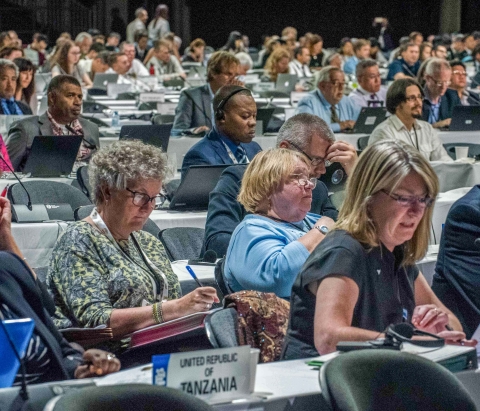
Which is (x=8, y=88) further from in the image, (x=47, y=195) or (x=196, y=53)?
(x=196, y=53)

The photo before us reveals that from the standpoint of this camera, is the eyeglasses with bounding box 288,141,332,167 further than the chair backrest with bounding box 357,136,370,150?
No

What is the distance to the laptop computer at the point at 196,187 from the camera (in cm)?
505

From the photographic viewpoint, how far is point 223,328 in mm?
2857

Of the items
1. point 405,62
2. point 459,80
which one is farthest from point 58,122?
point 405,62

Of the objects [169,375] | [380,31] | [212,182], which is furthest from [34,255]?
[380,31]

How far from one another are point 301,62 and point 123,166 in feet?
47.1

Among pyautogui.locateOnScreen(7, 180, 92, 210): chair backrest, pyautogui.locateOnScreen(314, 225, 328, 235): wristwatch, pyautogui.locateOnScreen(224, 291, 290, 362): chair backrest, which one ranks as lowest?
pyautogui.locateOnScreen(7, 180, 92, 210): chair backrest

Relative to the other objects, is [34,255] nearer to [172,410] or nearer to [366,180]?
[366,180]

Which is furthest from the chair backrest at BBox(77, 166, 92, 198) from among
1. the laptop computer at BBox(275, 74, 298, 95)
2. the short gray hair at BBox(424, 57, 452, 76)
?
the laptop computer at BBox(275, 74, 298, 95)

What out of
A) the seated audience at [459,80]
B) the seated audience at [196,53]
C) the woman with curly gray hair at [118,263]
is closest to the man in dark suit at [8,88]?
the seated audience at [459,80]

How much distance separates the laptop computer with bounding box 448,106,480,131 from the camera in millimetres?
8969

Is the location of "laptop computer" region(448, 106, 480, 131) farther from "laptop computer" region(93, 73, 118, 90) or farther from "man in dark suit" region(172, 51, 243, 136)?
"laptop computer" region(93, 73, 118, 90)

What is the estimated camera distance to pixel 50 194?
5066 mm

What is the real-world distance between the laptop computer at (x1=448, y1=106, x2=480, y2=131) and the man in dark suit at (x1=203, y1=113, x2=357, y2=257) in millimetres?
4916
